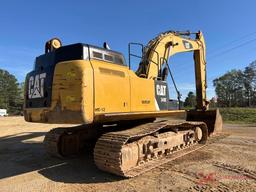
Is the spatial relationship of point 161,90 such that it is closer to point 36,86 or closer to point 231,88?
point 36,86

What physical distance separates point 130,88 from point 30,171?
3.12m

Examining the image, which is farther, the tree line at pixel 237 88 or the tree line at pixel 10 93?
the tree line at pixel 237 88

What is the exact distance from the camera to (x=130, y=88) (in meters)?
6.64

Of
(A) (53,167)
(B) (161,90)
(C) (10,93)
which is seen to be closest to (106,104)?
(A) (53,167)

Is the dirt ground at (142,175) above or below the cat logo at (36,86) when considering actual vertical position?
below

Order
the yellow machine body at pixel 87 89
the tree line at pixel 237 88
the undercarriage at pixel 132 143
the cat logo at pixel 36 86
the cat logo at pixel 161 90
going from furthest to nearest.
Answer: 1. the tree line at pixel 237 88
2. the cat logo at pixel 161 90
3. the cat logo at pixel 36 86
4. the undercarriage at pixel 132 143
5. the yellow machine body at pixel 87 89

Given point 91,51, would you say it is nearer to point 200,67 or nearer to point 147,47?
point 147,47

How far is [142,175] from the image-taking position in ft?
19.1

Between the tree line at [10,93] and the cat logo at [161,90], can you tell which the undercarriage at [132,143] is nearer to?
the cat logo at [161,90]

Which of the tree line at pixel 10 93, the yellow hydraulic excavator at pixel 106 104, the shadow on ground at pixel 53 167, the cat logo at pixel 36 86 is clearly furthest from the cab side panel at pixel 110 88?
the tree line at pixel 10 93

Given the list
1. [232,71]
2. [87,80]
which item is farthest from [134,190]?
[232,71]

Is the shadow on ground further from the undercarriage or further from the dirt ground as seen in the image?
the undercarriage

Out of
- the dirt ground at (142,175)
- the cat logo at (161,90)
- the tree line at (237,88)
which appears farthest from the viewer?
the tree line at (237,88)

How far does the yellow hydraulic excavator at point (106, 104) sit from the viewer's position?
219 inches
